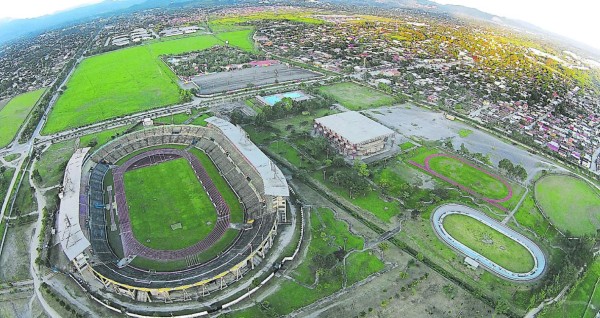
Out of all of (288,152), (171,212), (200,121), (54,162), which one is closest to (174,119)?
(200,121)

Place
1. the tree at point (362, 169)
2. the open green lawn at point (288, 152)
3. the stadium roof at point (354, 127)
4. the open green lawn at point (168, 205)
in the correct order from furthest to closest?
1. the stadium roof at point (354, 127)
2. the open green lawn at point (288, 152)
3. the tree at point (362, 169)
4. the open green lawn at point (168, 205)

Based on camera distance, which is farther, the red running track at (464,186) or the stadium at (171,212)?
the red running track at (464,186)

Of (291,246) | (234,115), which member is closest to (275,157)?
(234,115)

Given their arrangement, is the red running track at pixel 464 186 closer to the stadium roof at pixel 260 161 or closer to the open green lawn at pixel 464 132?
the open green lawn at pixel 464 132

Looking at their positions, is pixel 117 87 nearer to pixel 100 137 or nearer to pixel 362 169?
pixel 100 137

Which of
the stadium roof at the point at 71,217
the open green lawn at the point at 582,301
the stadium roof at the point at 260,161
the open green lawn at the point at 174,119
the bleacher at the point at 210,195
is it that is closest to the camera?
the open green lawn at the point at 582,301

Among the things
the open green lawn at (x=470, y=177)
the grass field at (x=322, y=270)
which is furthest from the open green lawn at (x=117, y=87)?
the open green lawn at (x=470, y=177)

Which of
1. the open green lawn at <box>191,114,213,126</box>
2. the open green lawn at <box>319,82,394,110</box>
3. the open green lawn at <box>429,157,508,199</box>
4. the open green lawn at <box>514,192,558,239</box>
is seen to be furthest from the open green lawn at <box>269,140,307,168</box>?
the open green lawn at <box>514,192,558,239</box>
